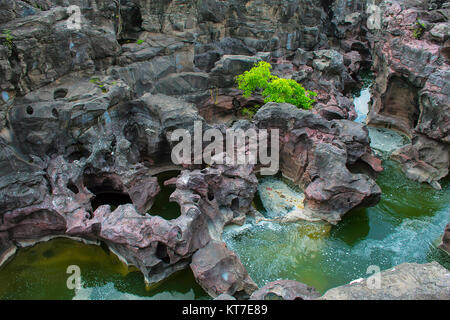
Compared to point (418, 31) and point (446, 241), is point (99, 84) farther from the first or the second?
point (418, 31)

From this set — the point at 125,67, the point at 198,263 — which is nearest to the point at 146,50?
the point at 125,67

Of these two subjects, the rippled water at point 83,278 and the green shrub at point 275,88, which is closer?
the rippled water at point 83,278

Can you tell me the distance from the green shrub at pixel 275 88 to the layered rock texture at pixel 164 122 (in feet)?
5.81

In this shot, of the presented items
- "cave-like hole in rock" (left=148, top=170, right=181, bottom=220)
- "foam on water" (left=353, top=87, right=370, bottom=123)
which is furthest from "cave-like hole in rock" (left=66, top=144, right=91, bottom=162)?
"foam on water" (left=353, top=87, right=370, bottom=123)

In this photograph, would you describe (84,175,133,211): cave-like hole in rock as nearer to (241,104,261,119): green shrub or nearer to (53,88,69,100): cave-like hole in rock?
(53,88,69,100): cave-like hole in rock

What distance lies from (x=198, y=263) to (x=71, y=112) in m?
9.84

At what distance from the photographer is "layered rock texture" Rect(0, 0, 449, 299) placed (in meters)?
13.9

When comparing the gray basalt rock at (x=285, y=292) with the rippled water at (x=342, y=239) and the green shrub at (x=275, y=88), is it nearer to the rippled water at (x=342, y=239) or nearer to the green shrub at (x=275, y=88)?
the rippled water at (x=342, y=239)

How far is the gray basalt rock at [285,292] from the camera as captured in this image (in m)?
10.9

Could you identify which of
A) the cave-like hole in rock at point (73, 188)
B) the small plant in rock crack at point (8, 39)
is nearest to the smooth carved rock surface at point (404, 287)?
the cave-like hole in rock at point (73, 188)

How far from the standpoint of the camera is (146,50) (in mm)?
22547

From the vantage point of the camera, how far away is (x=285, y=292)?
11.0 m

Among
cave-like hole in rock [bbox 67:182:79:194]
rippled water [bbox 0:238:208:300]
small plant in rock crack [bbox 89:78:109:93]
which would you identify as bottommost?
rippled water [bbox 0:238:208:300]

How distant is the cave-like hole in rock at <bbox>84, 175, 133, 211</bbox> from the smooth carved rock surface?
11714 millimetres
